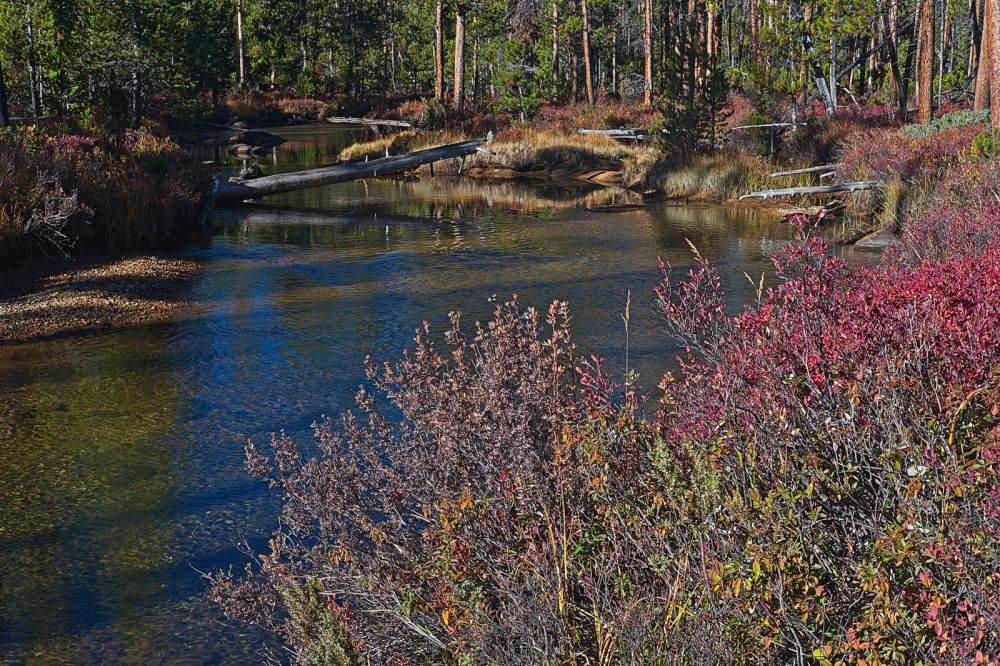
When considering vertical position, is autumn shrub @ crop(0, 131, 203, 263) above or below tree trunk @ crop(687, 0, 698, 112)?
below

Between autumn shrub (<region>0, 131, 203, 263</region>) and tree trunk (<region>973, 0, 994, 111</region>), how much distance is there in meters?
15.0

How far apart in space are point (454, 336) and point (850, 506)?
171 cm

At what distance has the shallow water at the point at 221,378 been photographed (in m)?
4.80

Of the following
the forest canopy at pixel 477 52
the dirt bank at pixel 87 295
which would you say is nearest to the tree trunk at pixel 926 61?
the forest canopy at pixel 477 52

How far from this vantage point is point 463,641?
9.10 feet

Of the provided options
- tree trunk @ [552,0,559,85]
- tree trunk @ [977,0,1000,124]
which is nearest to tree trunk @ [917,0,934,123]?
tree trunk @ [977,0,1000,124]

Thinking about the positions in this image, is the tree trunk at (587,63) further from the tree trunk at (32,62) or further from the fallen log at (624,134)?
the tree trunk at (32,62)

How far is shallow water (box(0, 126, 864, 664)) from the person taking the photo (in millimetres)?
4801

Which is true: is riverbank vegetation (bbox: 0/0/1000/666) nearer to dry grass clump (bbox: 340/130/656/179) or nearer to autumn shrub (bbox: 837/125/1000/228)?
autumn shrub (bbox: 837/125/1000/228)

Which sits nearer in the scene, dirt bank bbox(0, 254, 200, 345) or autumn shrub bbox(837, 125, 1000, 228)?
dirt bank bbox(0, 254, 200, 345)

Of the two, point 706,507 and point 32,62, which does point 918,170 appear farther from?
point 32,62

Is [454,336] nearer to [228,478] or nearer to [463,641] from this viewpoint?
[463,641]

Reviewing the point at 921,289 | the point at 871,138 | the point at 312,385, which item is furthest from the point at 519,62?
the point at 921,289

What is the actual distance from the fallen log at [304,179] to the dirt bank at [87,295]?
704 cm
